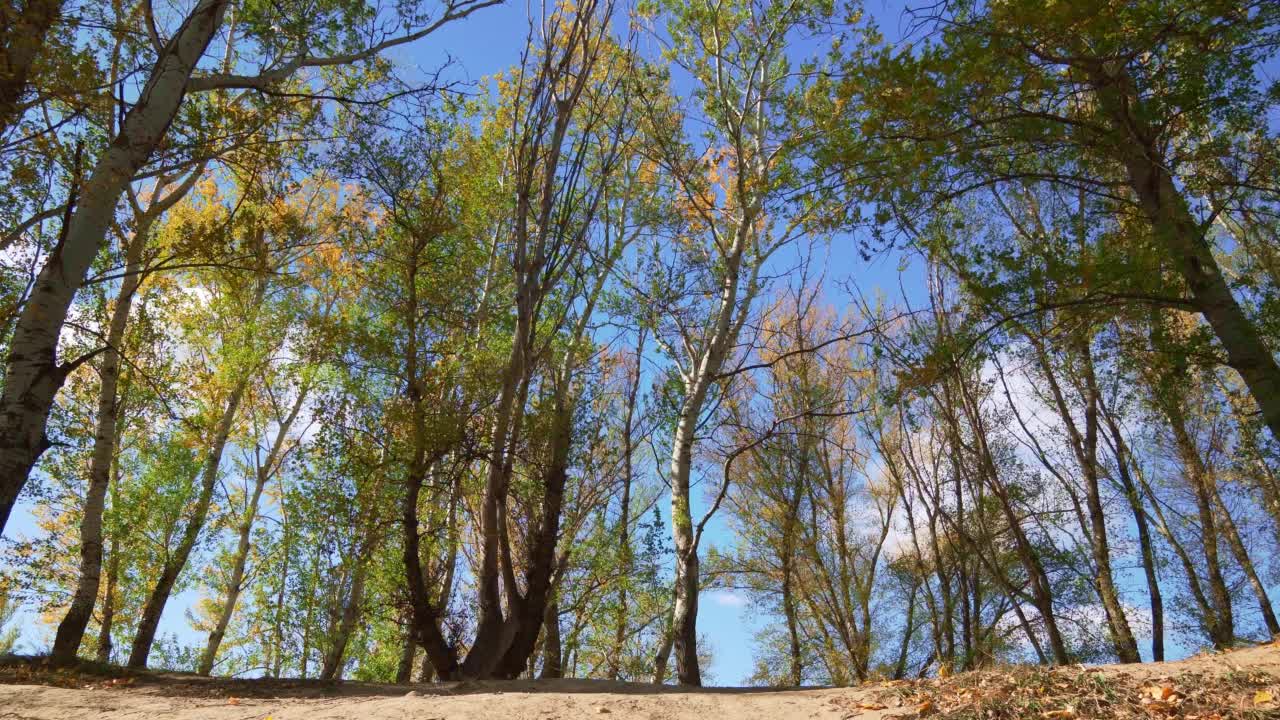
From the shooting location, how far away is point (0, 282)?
8500 mm

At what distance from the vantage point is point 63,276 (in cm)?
536

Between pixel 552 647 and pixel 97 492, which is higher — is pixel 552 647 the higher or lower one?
the lower one

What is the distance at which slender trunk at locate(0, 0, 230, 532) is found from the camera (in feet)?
16.5

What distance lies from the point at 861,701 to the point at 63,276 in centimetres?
669

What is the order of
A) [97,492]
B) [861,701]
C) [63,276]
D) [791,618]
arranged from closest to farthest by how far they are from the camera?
[861,701]
[63,276]
[97,492]
[791,618]

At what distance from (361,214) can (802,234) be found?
23.4ft

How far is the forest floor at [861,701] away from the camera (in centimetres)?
373

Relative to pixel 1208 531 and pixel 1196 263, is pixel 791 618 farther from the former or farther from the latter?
pixel 1196 263

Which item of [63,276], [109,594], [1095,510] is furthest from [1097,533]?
[109,594]

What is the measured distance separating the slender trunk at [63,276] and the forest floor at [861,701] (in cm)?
171

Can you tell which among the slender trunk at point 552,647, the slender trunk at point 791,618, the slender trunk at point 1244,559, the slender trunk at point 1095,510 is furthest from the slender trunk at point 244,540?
the slender trunk at point 1244,559

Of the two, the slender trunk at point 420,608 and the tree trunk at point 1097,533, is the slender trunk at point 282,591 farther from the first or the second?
the tree trunk at point 1097,533

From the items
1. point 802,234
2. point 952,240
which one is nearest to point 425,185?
point 802,234

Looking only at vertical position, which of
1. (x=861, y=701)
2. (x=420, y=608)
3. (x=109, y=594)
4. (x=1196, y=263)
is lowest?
(x=861, y=701)
